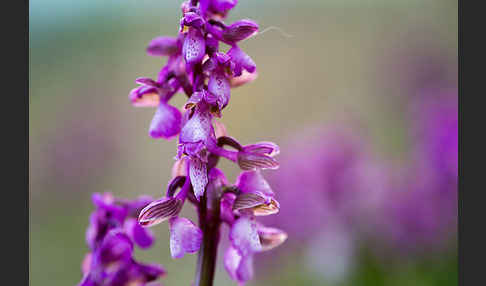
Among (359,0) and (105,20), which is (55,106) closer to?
(105,20)

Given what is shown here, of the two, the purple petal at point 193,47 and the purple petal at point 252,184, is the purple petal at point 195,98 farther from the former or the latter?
the purple petal at point 252,184

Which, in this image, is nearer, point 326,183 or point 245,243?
point 245,243

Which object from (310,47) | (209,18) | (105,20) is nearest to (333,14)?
(310,47)

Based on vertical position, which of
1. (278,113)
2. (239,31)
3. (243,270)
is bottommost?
(243,270)

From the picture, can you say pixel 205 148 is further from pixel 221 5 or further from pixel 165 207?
pixel 221 5

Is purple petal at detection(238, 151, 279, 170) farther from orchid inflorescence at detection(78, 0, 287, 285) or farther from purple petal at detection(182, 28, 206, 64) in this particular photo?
purple petal at detection(182, 28, 206, 64)

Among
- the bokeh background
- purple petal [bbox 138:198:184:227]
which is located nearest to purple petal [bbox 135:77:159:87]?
purple petal [bbox 138:198:184:227]

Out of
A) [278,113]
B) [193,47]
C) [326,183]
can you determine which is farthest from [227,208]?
[278,113]
